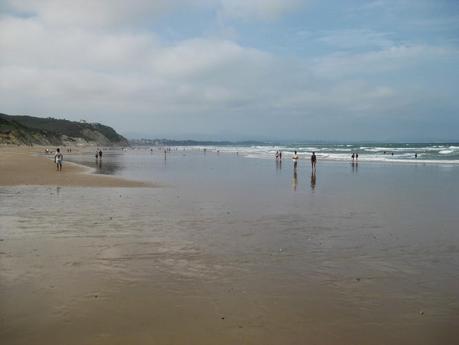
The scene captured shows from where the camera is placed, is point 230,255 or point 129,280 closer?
point 129,280

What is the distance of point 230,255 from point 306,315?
3.27 m

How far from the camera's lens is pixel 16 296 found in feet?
21.3

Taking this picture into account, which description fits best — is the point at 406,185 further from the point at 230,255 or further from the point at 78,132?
the point at 78,132

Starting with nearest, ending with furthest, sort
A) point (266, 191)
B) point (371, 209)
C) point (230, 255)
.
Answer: point (230, 255), point (371, 209), point (266, 191)

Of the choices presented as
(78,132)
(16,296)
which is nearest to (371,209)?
(16,296)

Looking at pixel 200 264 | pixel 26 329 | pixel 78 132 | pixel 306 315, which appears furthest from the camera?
pixel 78 132

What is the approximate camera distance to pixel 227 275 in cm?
778

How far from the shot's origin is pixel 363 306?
641cm

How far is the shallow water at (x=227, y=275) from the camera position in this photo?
220 inches

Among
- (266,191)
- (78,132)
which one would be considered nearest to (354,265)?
(266,191)

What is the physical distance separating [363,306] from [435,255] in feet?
12.1

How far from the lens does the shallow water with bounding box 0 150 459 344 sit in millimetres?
5578

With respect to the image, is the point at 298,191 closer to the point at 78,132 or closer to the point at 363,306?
the point at 363,306

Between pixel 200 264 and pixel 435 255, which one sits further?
pixel 435 255
